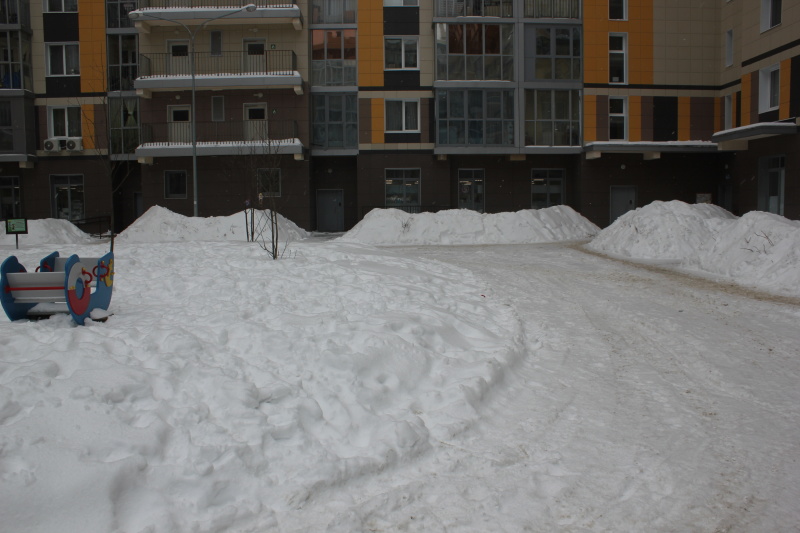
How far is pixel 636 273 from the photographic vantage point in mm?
15117

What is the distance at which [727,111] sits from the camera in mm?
34344

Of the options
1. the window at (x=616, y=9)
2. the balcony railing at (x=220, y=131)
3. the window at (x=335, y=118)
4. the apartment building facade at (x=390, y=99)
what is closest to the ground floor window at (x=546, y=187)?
the apartment building facade at (x=390, y=99)

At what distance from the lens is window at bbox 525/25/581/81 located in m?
33.8

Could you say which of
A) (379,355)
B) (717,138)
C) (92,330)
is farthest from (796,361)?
(717,138)

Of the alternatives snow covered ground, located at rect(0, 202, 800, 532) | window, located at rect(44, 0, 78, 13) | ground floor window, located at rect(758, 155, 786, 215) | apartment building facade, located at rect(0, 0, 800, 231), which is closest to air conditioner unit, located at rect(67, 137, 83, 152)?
apartment building facade, located at rect(0, 0, 800, 231)

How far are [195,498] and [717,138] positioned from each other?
29.4 meters

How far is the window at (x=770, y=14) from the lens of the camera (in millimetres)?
27219

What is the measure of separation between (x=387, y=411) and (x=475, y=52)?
99.8 ft

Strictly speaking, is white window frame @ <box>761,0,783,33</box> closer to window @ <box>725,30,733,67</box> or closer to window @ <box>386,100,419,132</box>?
window @ <box>725,30,733,67</box>

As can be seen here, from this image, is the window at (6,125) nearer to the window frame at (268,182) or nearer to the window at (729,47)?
the window frame at (268,182)

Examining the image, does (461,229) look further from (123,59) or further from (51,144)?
(51,144)

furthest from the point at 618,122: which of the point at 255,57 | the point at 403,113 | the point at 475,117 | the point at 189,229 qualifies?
the point at 189,229

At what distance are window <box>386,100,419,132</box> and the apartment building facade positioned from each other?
0.09 metres

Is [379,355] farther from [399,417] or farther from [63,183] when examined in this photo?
[63,183]
